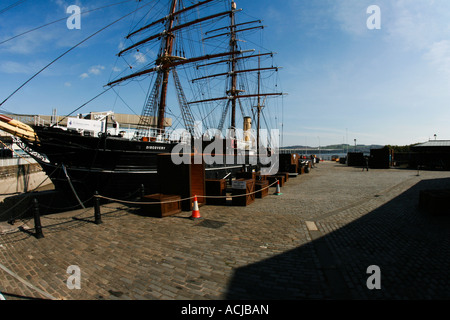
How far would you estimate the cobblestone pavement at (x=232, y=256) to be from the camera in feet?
11.6

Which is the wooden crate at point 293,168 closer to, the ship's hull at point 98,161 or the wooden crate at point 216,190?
the wooden crate at point 216,190

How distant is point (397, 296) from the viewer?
328 centimetres

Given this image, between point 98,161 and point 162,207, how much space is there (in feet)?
21.5

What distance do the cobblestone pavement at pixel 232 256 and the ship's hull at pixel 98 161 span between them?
13.8 ft

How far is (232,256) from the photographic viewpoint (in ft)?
15.6

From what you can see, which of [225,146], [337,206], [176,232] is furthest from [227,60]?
[176,232]

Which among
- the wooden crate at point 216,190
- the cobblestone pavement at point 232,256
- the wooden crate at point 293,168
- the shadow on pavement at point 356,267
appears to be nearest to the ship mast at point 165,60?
the wooden crate at point 216,190

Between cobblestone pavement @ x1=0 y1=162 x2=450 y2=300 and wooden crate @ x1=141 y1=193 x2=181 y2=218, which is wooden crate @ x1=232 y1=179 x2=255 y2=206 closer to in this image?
cobblestone pavement @ x1=0 y1=162 x2=450 y2=300

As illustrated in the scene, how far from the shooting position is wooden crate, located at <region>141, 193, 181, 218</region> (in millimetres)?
7824

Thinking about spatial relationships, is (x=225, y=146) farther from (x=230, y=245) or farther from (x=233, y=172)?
(x=230, y=245)

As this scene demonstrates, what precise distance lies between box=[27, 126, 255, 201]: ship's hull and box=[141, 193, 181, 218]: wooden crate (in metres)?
3.07

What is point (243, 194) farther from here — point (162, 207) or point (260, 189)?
point (162, 207)

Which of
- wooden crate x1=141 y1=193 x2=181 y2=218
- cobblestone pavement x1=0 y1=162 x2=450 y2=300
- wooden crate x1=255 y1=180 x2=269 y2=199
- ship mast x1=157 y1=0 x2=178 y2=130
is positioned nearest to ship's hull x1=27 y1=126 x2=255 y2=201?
wooden crate x1=141 y1=193 x2=181 y2=218
